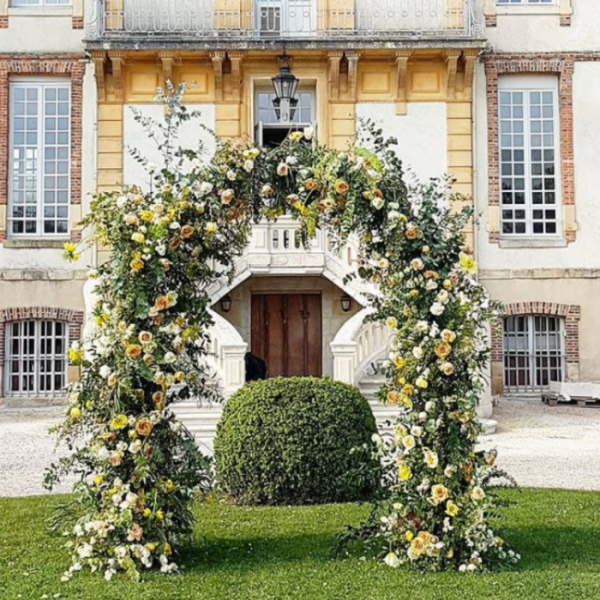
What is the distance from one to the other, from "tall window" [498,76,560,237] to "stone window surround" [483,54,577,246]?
0.57ft

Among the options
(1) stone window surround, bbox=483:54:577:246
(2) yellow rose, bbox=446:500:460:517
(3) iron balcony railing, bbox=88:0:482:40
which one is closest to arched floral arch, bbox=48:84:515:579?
(2) yellow rose, bbox=446:500:460:517

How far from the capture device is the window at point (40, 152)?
16.1m

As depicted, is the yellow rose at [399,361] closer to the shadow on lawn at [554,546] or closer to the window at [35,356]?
the shadow on lawn at [554,546]

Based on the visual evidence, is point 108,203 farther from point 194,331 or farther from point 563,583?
point 563,583

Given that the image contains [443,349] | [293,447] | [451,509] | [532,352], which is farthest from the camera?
[532,352]

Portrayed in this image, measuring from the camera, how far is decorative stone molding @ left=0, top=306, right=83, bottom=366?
1570 cm

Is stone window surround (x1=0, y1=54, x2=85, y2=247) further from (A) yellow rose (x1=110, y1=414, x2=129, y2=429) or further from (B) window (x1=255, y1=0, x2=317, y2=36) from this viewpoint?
(A) yellow rose (x1=110, y1=414, x2=129, y2=429)

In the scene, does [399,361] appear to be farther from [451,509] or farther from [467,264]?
[451,509]

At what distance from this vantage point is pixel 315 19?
15992 millimetres

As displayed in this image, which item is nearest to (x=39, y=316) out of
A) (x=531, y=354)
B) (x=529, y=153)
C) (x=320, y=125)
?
(x=320, y=125)

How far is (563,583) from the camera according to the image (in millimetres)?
5320

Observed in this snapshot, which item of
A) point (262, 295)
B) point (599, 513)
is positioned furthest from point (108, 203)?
point (262, 295)

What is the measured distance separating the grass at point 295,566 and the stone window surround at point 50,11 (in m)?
11.0

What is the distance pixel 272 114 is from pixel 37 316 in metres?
5.45
